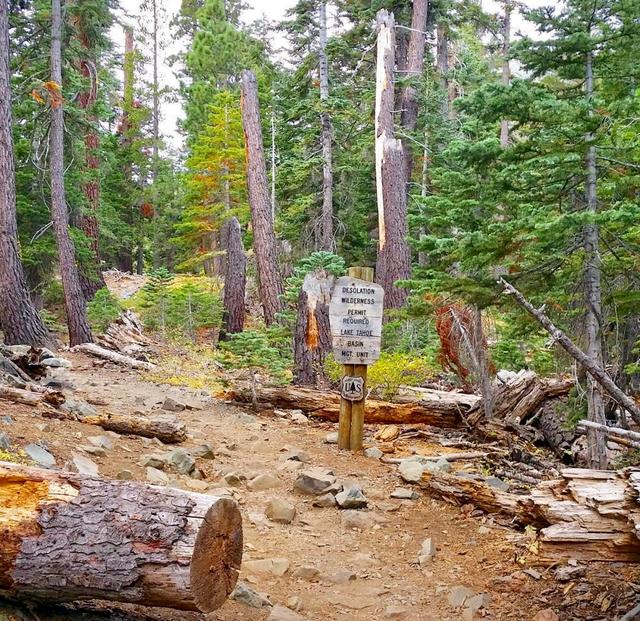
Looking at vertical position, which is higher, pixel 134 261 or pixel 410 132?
pixel 410 132

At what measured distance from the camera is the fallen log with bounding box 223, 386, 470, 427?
870cm

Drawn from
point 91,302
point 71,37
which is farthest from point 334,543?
point 71,37

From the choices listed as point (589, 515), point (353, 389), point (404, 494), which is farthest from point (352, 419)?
point (589, 515)

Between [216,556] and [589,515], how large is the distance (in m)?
2.22

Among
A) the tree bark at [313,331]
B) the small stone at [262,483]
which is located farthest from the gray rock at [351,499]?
the tree bark at [313,331]

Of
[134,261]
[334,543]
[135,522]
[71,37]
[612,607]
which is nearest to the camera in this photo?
[135,522]

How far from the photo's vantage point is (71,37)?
1670cm

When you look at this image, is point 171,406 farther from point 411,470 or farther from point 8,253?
point 8,253

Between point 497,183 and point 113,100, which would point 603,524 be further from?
point 113,100

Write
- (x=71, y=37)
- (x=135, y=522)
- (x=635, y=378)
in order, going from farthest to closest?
(x=71, y=37), (x=635, y=378), (x=135, y=522)

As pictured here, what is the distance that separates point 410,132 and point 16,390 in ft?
44.5

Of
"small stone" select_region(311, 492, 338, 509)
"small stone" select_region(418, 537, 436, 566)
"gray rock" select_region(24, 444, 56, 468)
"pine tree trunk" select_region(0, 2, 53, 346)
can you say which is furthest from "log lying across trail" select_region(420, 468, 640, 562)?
"pine tree trunk" select_region(0, 2, 53, 346)

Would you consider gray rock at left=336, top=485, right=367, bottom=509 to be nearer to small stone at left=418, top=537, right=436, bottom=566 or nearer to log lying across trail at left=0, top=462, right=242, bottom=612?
small stone at left=418, top=537, right=436, bottom=566

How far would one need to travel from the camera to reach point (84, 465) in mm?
4840
